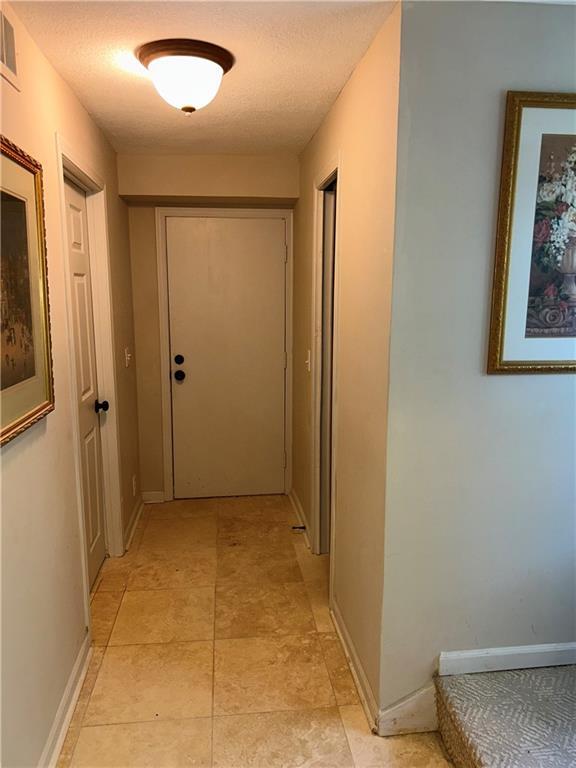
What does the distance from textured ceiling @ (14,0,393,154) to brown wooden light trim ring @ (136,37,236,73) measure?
0.08 ft

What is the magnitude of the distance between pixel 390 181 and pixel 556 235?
0.52 metres

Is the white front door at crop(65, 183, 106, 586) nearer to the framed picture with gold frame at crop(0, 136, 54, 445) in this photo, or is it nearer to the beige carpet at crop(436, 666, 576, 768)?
the framed picture with gold frame at crop(0, 136, 54, 445)

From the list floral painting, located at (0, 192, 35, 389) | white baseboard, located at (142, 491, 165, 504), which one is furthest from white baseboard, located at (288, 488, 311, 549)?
floral painting, located at (0, 192, 35, 389)

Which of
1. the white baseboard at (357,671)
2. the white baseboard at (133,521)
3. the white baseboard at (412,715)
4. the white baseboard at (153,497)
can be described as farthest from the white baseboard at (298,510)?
the white baseboard at (412,715)

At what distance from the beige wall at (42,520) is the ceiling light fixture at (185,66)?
1.25 feet

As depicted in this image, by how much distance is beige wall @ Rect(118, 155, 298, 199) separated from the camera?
123 inches

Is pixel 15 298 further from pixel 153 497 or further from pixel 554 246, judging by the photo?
pixel 153 497

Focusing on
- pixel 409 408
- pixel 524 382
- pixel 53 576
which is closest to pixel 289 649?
pixel 53 576

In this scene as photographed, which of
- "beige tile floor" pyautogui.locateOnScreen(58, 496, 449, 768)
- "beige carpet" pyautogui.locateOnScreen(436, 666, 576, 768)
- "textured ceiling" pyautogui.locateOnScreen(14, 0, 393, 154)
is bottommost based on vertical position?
"beige tile floor" pyautogui.locateOnScreen(58, 496, 449, 768)

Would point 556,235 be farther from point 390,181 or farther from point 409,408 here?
point 409,408

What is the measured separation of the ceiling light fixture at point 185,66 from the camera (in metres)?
1.67

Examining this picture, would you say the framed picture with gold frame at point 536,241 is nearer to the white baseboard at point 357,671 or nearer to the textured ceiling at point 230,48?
the textured ceiling at point 230,48

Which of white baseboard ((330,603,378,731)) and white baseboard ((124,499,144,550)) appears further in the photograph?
white baseboard ((124,499,144,550))

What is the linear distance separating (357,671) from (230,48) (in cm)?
225
